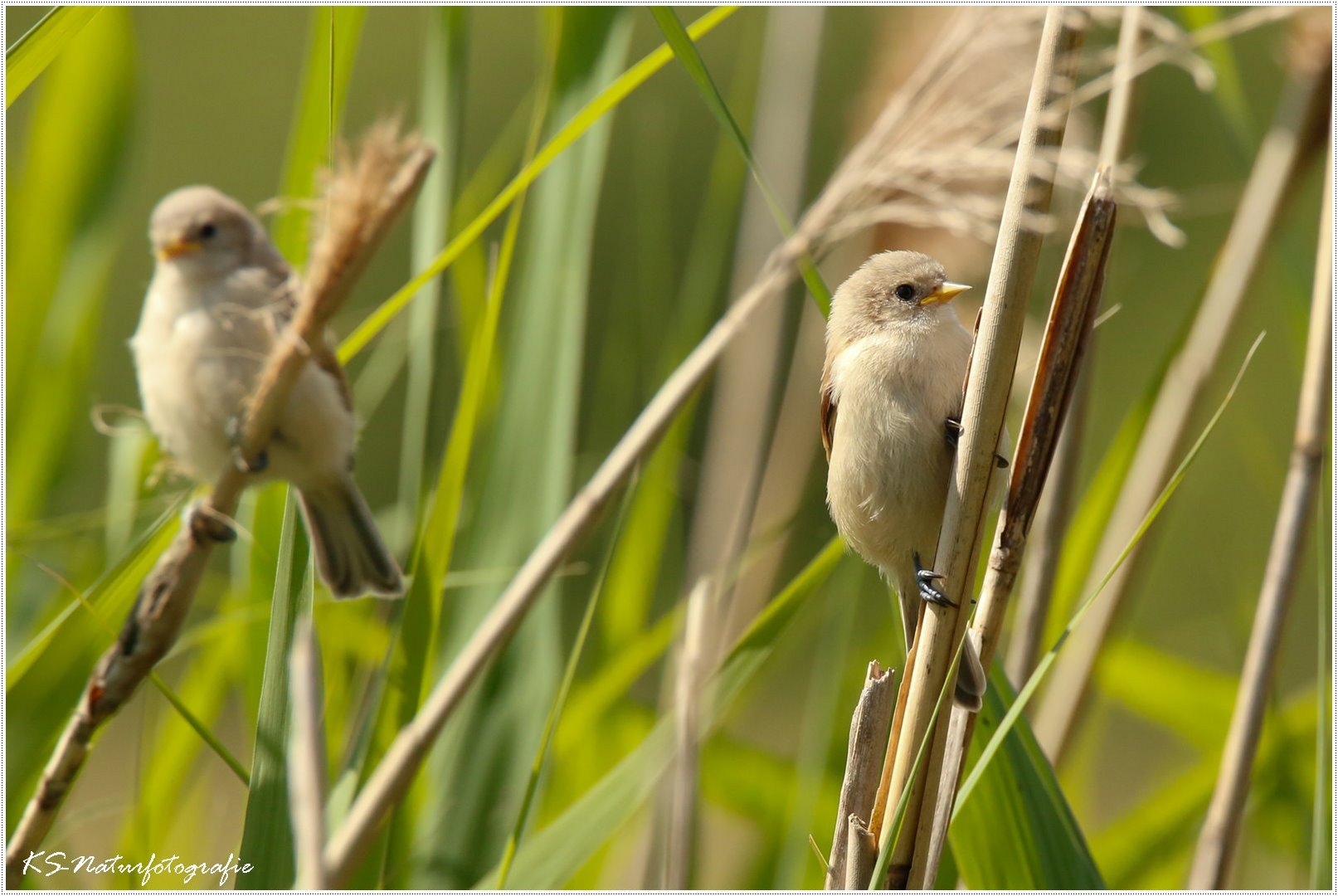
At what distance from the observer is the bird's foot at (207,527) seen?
1.31m

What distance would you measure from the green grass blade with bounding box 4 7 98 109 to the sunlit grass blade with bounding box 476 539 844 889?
95cm

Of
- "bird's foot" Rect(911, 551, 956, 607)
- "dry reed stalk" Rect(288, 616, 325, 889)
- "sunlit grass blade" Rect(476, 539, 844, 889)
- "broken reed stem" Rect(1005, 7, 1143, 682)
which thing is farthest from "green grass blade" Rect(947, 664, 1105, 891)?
"dry reed stalk" Rect(288, 616, 325, 889)

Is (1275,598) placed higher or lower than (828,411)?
lower

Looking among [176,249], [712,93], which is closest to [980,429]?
[712,93]

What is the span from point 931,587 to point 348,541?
1141 millimetres

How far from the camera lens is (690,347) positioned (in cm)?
185

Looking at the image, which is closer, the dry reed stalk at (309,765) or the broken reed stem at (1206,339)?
the dry reed stalk at (309,765)

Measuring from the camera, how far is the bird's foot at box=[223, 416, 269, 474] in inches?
51.5

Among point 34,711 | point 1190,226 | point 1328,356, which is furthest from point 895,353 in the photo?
point 1190,226

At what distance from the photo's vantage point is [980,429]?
3.51 ft

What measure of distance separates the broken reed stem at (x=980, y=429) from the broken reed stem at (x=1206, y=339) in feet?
2.19

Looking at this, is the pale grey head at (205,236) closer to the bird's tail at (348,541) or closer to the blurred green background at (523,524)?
the blurred green background at (523,524)

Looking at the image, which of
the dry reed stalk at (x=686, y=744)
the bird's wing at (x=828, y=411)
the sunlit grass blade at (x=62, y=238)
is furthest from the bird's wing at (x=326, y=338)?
the dry reed stalk at (x=686, y=744)

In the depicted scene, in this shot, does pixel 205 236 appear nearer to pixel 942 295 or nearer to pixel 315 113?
pixel 315 113
